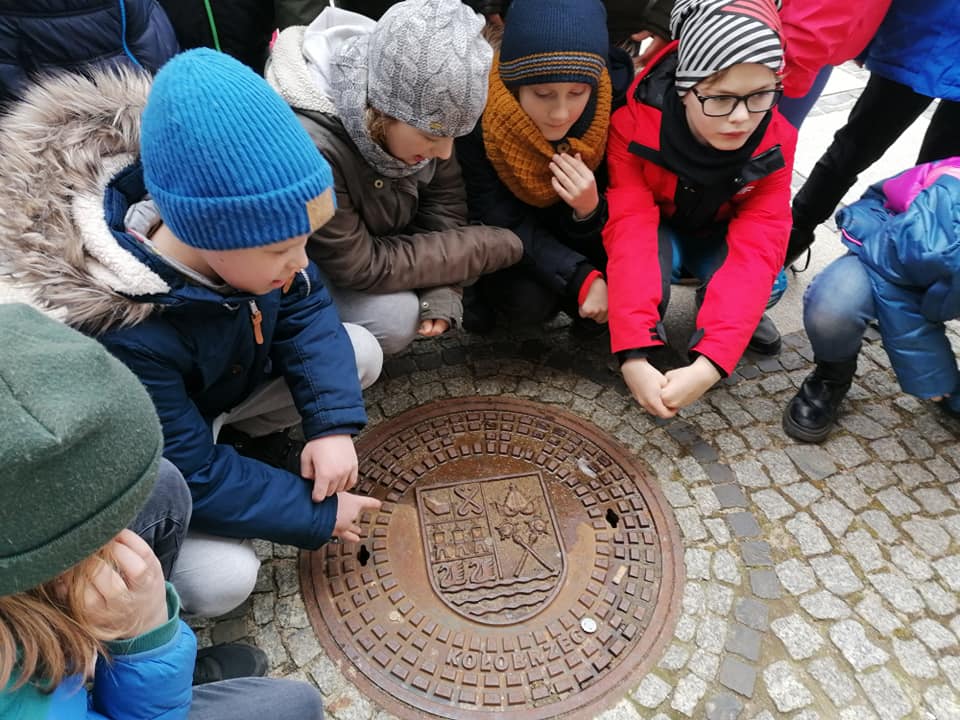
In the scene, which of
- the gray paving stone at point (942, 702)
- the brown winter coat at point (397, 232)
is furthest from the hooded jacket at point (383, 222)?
the gray paving stone at point (942, 702)

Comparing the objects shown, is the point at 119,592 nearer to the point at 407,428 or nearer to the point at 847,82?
the point at 407,428

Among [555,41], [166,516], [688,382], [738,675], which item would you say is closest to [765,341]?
[688,382]

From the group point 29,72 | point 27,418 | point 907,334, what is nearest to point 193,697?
point 27,418

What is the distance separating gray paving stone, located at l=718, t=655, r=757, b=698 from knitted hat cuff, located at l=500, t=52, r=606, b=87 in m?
1.79

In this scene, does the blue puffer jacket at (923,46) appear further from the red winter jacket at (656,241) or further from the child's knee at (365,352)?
the child's knee at (365,352)

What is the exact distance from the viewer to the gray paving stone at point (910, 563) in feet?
6.91

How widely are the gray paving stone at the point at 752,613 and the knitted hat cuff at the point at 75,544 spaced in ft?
5.55

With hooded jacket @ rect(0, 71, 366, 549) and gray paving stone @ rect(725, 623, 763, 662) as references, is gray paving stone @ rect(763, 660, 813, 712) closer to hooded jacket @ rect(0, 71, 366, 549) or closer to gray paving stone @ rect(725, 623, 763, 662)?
gray paving stone @ rect(725, 623, 763, 662)

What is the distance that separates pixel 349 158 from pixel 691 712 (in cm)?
186

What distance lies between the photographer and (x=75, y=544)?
988 millimetres

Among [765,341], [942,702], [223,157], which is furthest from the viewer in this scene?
[765,341]

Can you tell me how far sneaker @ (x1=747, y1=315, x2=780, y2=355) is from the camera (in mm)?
2828

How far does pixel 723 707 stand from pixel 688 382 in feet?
3.13

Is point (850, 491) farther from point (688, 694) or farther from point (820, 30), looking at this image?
point (820, 30)
